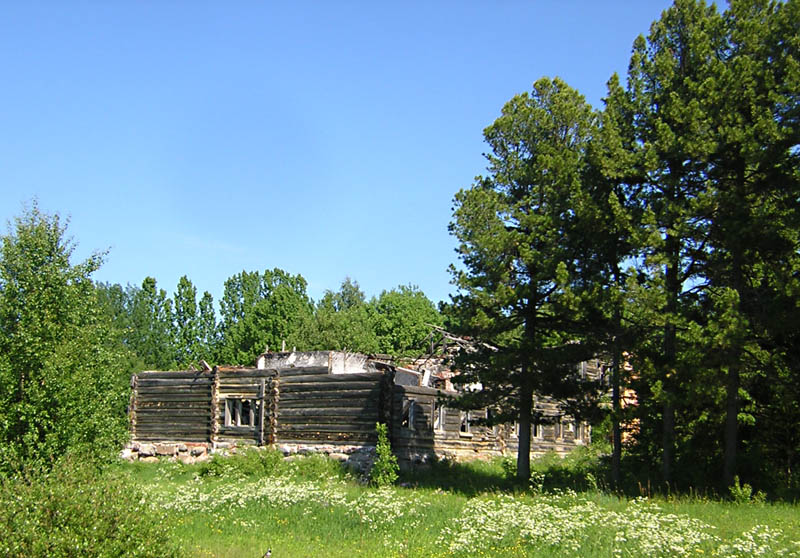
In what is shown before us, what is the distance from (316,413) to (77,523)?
20092mm

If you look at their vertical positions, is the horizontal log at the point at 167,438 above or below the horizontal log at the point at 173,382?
below

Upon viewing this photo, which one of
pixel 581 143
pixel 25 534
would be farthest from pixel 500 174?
pixel 25 534

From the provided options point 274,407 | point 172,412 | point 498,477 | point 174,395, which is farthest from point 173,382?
point 498,477

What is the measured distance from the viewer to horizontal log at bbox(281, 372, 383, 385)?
29.1 meters

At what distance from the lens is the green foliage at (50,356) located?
15.8 m

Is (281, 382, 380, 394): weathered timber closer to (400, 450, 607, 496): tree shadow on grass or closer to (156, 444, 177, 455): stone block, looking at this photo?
(400, 450, 607, 496): tree shadow on grass

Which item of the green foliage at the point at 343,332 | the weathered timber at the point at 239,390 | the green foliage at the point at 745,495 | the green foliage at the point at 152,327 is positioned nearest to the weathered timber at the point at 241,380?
the weathered timber at the point at 239,390

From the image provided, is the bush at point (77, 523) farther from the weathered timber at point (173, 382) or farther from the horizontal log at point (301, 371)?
the weathered timber at point (173, 382)

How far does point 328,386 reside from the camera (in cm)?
3041

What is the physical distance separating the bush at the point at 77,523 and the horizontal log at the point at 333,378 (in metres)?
17.7

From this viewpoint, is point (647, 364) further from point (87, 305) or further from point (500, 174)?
point (87, 305)

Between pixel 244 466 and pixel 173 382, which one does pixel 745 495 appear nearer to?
pixel 244 466

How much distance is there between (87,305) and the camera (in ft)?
58.3

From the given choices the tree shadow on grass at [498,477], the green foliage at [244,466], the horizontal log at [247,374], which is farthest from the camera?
the horizontal log at [247,374]
